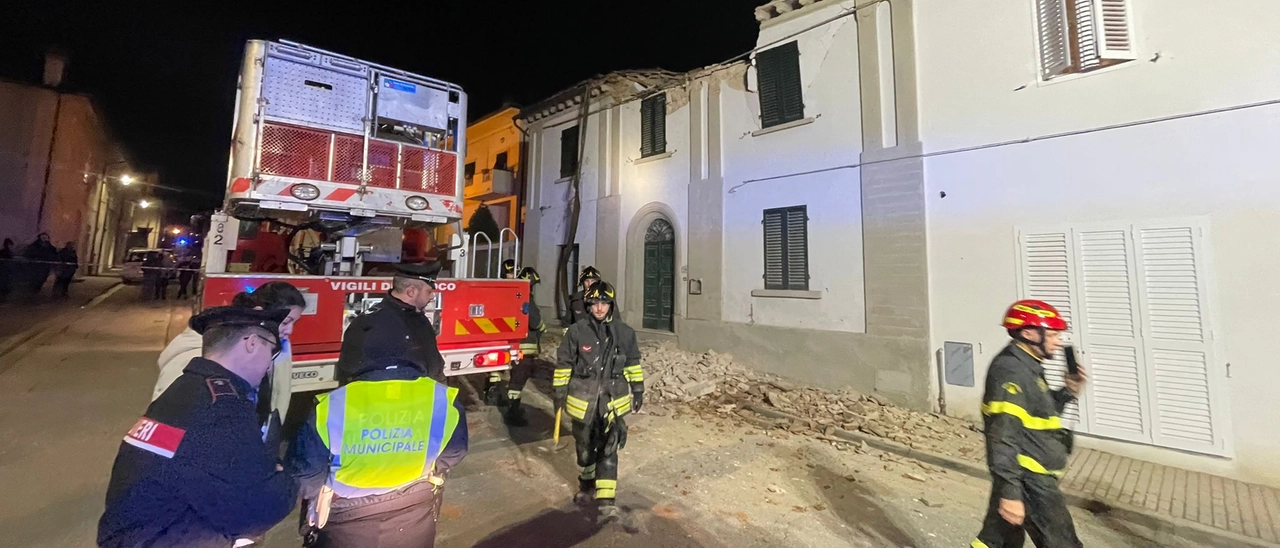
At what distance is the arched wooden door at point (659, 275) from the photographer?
1098 centimetres

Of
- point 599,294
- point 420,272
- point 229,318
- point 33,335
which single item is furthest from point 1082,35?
point 33,335

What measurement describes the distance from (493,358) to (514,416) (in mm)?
1486

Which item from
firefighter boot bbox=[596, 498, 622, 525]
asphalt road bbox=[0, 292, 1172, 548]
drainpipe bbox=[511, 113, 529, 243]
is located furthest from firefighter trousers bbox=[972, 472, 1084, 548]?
drainpipe bbox=[511, 113, 529, 243]

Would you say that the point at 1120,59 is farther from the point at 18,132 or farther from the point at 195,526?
the point at 18,132

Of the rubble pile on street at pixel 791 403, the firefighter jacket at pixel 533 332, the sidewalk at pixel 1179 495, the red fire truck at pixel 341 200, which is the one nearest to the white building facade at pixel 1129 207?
the sidewalk at pixel 1179 495

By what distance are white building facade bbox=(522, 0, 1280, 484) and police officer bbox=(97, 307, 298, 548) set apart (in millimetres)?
7721

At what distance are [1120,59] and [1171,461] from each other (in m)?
4.72

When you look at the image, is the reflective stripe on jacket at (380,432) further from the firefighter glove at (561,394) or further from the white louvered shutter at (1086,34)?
the white louvered shutter at (1086,34)

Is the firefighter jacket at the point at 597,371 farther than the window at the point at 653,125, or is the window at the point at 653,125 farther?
the window at the point at 653,125

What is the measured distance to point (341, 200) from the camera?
5004 millimetres

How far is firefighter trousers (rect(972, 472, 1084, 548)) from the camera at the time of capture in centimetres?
263

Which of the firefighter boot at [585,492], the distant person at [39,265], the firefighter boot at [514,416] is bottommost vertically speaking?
the firefighter boot at [585,492]

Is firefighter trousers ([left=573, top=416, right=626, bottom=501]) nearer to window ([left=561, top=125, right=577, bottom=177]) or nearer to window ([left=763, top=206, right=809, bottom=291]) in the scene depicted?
window ([left=763, top=206, right=809, bottom=291])

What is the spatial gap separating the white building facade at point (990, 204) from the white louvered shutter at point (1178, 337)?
2cm
